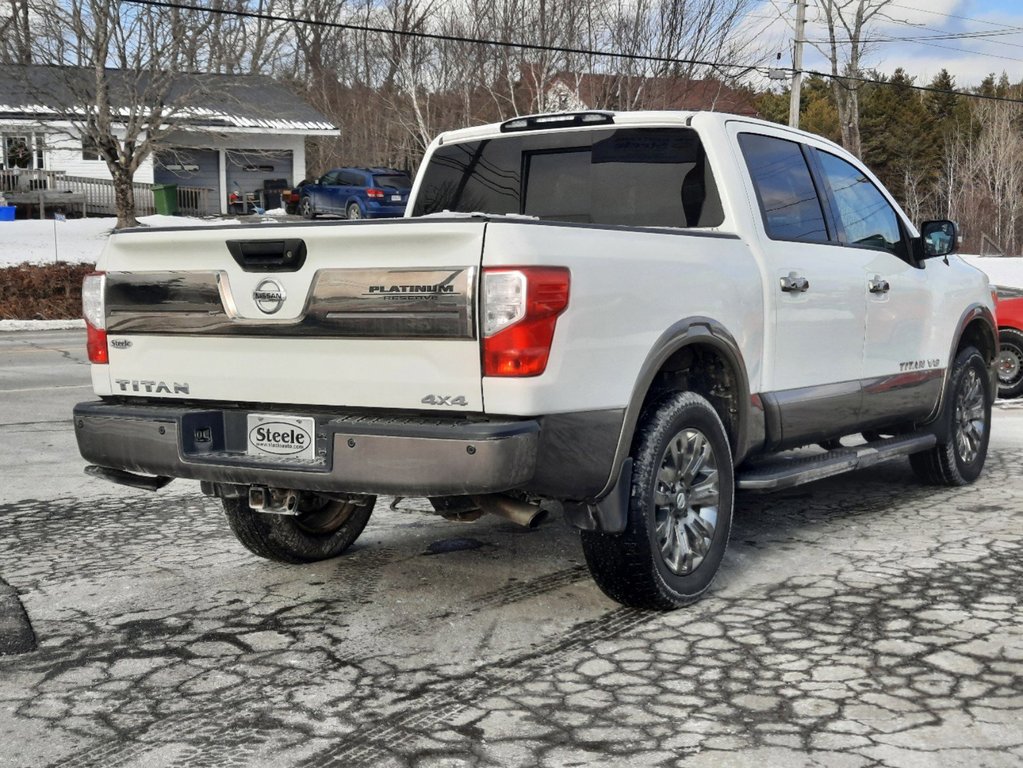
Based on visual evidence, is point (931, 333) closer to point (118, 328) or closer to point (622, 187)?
point (622, 187)

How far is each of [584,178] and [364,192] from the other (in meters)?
28.4

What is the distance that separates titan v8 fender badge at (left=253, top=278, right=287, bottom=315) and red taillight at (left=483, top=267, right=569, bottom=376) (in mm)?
842

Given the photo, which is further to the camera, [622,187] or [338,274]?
[622,187]

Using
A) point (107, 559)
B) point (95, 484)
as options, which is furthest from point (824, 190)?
point (95, 484)

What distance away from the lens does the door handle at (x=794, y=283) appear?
5582 millimetres

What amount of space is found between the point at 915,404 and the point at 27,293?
1890 centimetres

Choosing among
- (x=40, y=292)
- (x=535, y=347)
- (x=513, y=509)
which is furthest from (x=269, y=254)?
(x=40, y=292)

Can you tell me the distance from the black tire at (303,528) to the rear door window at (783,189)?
224cm

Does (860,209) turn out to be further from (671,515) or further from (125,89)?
(125,89)

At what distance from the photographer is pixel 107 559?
18.7 ft

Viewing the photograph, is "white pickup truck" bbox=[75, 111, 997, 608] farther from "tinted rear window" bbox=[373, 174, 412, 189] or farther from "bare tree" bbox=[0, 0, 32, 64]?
"tinted rear window" bbox=[373, 174, 412, 189]

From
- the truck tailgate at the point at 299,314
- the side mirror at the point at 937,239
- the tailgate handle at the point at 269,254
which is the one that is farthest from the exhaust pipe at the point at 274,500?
the side mirror at the point at 937,239

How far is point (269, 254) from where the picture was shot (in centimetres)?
449

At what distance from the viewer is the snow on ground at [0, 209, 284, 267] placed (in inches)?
1073
